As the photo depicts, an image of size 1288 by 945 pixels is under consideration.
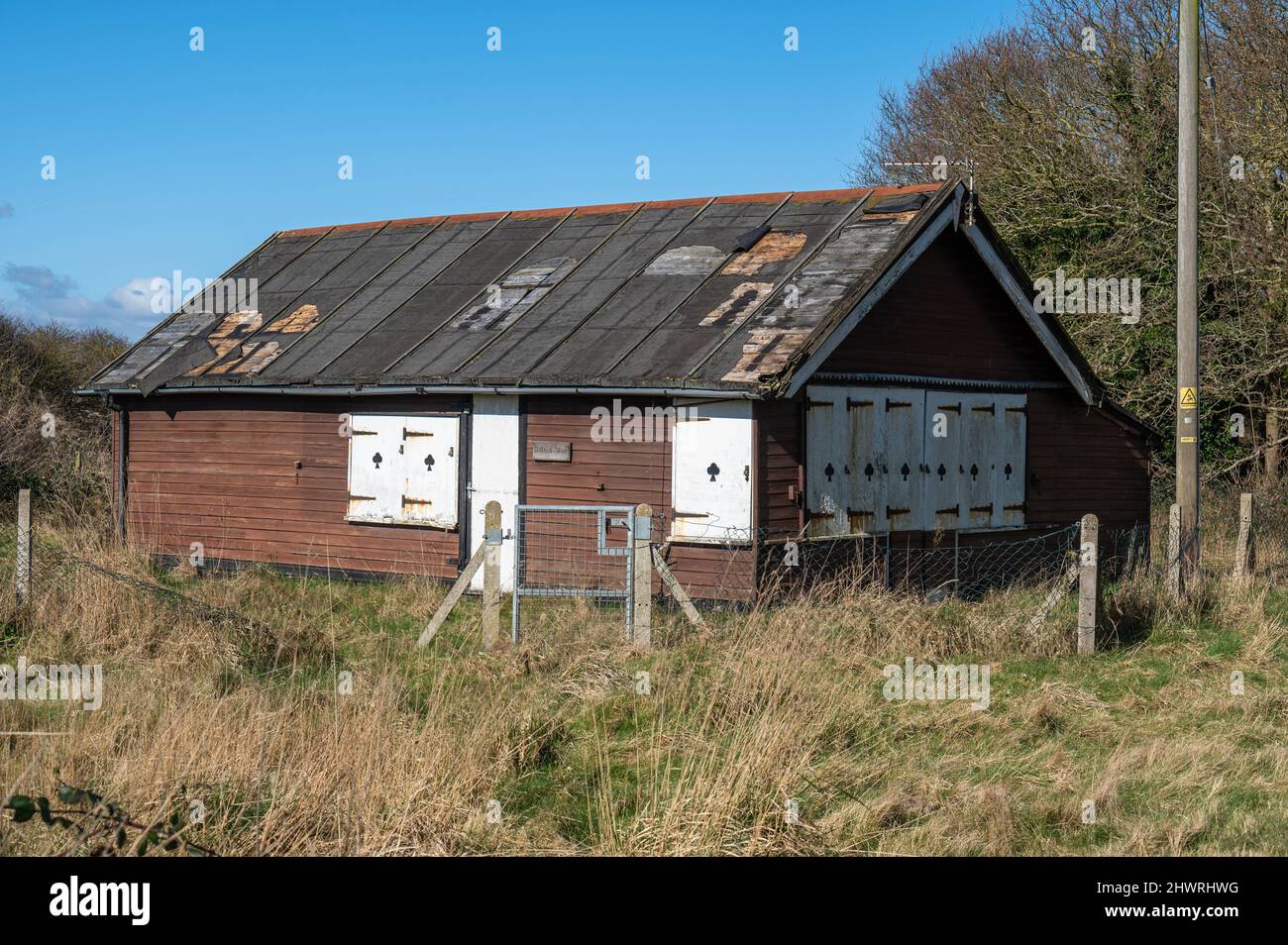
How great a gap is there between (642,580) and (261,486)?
9366 millimetres

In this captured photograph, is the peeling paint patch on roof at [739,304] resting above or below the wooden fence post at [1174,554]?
above

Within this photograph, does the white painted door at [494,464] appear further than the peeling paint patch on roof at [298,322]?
No

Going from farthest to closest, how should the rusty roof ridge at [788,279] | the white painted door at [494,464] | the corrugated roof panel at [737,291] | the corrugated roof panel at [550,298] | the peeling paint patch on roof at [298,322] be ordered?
the peeling paint patch on roof at [298,322] → the white painted door at [494,464] → the corrugated roof panel at [550,298] → the corrugated roof panel at [737,291] → the rusty roof ridge at [788,279]

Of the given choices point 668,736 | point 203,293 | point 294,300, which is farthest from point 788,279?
point 203,293

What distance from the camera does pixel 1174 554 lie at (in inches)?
559

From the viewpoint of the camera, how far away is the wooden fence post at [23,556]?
39.0 feet

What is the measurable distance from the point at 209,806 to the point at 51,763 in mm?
1014

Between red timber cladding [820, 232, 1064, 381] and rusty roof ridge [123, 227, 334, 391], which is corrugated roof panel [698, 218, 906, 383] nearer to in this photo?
red timber cladding [820, 232, 1064, 381]

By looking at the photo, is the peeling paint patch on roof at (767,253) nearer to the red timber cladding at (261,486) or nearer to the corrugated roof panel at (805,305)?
the corrugated roof panel at (805,305)

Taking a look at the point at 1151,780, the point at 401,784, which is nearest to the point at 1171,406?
the point at 1151,780

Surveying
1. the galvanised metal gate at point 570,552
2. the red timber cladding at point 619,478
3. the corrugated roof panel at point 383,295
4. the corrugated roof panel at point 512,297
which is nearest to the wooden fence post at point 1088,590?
the red timber cladding at point 619,478

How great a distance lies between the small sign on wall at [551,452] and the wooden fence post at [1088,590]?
6.43 m
